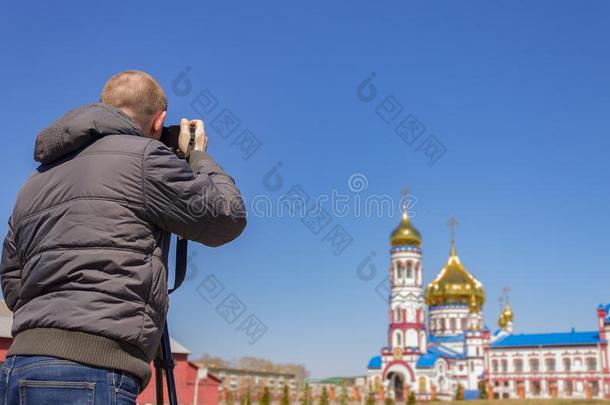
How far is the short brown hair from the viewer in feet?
7.06

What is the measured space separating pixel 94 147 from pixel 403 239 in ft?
176

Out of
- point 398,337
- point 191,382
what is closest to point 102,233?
point 191,382

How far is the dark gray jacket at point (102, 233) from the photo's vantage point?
1.82 meters

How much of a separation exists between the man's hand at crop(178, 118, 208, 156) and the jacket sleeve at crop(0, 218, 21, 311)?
61cm

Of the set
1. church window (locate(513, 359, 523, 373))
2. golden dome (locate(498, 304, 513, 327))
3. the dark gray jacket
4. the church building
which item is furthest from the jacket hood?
golden dome (locate(498, 304, 513, 327))

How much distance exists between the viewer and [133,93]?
215 centimetres

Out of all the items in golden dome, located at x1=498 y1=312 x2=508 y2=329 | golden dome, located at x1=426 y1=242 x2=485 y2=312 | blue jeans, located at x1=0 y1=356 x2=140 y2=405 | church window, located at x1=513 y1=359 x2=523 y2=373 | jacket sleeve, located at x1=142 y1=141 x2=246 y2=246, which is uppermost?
golden dome, located at x1=426 y1=242 x2=485 y2=312

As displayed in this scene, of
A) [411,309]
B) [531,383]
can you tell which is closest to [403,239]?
[411,309]

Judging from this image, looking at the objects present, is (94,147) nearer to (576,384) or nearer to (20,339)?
(20,339)

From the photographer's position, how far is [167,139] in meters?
2.42

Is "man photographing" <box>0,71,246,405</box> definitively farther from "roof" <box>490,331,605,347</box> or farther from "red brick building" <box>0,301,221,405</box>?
"roof" <box>490,331,605,347</box>

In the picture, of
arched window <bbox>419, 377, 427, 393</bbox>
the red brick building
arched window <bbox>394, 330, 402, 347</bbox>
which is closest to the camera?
the red brick building

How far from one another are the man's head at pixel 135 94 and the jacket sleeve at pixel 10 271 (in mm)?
514

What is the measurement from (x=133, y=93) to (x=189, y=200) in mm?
419
